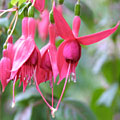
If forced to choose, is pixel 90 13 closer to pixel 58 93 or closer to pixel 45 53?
pixel 58 93

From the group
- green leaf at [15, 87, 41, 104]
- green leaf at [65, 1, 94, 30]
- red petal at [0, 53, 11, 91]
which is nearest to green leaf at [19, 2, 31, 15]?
red petal at [0, 53, 11, 91]

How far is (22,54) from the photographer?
0.65 meters

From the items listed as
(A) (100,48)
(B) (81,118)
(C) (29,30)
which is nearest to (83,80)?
(A) (100,48)

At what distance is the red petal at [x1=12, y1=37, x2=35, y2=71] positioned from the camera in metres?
0.64

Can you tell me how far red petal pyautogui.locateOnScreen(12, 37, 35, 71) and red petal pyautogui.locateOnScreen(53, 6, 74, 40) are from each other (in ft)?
0.25

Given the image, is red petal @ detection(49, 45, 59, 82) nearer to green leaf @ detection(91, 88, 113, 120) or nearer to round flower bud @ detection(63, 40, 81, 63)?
round flower bud @ detection(63, 40, 81, 63)

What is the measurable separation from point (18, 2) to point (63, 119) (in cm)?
57

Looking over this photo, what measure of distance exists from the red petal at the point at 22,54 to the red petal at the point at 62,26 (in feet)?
0.25

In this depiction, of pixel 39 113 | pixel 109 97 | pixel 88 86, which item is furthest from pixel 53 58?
pixel 88 86

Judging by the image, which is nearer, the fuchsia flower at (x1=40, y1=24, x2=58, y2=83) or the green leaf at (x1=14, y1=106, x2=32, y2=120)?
the fuchsia flower at (x1=40, y1=24, x2=58, y2=83)

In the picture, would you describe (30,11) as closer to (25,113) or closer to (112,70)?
(25,113)

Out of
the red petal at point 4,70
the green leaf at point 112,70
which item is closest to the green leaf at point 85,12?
the green leaf at point 112,70

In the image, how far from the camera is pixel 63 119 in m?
1.13

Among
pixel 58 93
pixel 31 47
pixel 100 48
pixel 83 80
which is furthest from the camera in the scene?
pixel 83 80
